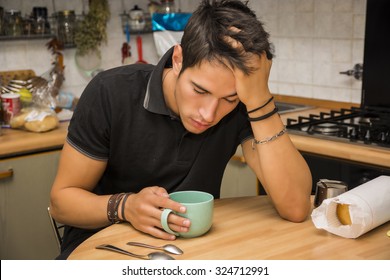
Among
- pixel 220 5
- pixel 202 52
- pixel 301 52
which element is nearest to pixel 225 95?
→ pixel 202 52

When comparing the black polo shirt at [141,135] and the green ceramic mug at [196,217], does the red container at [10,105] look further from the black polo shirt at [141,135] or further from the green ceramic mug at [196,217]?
the green ceramic mug at [196,217]

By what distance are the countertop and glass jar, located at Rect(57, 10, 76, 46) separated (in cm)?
58

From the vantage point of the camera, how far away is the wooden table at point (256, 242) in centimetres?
122

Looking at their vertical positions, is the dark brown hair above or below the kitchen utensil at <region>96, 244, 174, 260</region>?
above

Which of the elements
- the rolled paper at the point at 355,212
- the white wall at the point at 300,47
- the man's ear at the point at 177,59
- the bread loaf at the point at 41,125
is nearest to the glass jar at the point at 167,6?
the white wall at the point at 300,47

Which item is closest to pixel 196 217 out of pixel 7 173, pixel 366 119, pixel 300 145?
pixel 300 145

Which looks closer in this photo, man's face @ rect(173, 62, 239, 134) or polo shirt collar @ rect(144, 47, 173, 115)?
man's face @ rect(173, 62, 239, 134)

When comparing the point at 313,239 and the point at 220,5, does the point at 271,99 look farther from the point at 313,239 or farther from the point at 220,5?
the point at 313,239

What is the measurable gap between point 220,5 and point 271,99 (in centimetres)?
26

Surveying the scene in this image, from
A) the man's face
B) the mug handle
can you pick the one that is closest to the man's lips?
the man's face

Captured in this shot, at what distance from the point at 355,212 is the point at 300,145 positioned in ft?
3.48

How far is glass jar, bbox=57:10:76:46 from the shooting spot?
3127 millimetres

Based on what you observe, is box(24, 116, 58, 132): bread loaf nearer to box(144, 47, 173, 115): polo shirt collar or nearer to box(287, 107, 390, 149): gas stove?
box(287, 107, 390, 149): gas stove

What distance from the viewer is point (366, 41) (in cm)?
265
